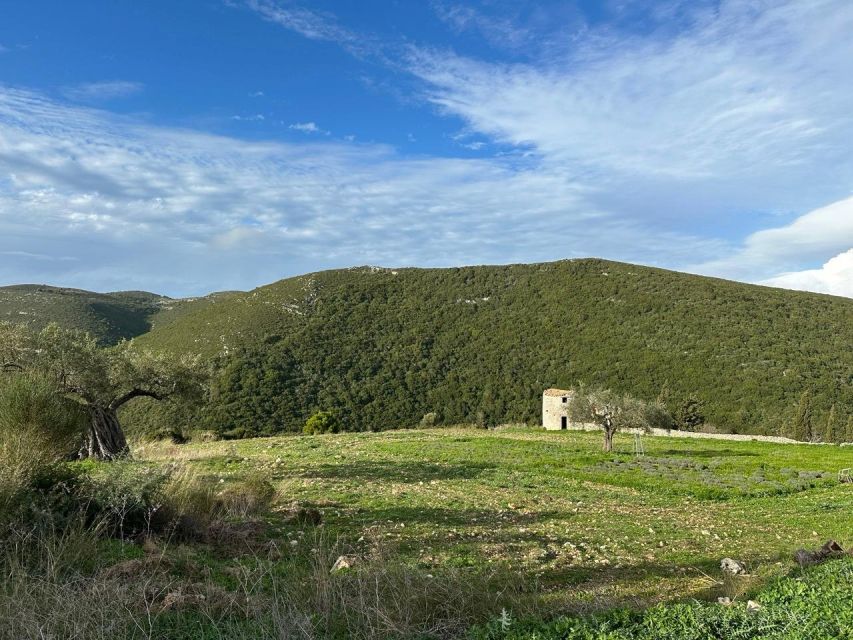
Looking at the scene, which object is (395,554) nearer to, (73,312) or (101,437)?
(101,437)

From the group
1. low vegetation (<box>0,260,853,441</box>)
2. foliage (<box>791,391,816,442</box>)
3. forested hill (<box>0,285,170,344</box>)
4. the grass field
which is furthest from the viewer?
forested hill (<box>0,285,170,344</box>)

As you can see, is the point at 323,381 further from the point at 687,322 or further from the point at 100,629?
the point at 100,629

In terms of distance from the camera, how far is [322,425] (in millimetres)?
44844

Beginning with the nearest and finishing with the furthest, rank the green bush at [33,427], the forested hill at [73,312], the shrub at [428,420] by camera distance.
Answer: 1. the green bush at [33,427]
2. the shrub at [428,420]
3. the forested hill at [73,312]

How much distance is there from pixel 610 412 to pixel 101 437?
2450cm

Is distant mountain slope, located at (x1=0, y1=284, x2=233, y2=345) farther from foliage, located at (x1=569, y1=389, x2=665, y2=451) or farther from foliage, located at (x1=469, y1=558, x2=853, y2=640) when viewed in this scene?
foliage, located at (x1=469, y1=558, x2=853, y2=640)

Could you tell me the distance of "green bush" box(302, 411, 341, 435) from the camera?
4443 cm

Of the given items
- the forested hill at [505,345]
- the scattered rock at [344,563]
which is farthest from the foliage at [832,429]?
the scattered rock at [344,563]

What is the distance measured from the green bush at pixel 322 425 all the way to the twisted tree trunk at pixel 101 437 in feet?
77.8

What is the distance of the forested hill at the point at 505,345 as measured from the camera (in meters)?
55.2

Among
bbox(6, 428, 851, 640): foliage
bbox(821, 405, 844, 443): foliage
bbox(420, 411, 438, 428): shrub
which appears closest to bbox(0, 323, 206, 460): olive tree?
bbox(6, 428, 851, 640): foliage

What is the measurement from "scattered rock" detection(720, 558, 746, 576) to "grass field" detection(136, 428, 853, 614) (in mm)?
150

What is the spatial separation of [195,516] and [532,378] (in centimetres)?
6018

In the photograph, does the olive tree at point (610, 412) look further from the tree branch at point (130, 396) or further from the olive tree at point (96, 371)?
the tree branch at point (130, 396)
